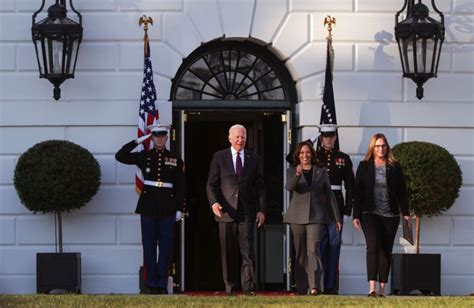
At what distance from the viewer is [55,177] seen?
55.5 ft

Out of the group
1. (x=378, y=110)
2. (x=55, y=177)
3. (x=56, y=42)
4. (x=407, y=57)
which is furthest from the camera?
(x=378, y=110)

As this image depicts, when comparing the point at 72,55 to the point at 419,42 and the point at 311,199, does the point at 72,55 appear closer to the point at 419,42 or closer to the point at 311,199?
the point at 311,199

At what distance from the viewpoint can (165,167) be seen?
54.9ft

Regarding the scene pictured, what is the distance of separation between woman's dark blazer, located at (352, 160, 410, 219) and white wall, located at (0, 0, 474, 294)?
6.36 feet

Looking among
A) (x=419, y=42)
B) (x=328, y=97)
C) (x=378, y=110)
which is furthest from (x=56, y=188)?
(x=419, y=42)

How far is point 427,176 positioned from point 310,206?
6.26 ft

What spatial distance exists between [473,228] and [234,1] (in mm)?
4210

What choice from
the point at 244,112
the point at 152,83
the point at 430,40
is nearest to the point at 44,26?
the point at 152,83

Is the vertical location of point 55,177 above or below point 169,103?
below

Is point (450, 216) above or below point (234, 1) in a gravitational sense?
below

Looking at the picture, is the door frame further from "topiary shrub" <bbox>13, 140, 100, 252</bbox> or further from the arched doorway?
"topiary shrub" <bbox>13, 140, 100, 252</bbox>

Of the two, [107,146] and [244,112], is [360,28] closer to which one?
[244,112]

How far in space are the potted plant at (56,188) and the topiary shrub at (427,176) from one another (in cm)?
383

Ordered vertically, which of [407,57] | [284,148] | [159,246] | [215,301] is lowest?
[215,301]
